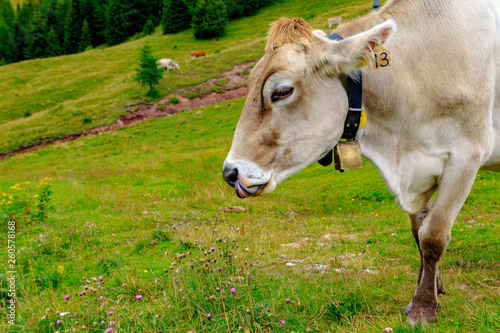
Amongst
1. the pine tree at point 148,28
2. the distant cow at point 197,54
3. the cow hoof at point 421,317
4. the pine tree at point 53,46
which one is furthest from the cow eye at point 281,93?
the pine tree at point 53,46

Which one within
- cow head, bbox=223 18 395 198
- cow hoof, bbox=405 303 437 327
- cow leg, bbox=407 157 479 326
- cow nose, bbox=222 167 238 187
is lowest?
cow hoof, bbox=405 303 437 327

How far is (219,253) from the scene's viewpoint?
171 inches

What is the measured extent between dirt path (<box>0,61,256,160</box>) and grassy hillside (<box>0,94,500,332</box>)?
Result: 15695 millimetres

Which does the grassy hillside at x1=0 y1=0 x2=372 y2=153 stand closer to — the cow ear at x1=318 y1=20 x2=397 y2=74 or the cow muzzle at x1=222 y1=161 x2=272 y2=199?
the cow muzzle at x1=222 y1=161 x2=272 y2=199

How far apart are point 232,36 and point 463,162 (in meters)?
55.6

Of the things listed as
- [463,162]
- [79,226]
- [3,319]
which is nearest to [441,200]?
[463,162]

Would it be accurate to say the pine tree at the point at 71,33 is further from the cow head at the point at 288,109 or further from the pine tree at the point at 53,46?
the cow head at the point at 288,109

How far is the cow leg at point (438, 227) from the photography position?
3447mm

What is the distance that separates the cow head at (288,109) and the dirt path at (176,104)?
2944 cm

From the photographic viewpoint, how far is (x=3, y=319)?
4359 millimetres

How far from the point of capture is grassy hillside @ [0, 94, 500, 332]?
3.62 m

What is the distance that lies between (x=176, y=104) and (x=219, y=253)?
30477 mm

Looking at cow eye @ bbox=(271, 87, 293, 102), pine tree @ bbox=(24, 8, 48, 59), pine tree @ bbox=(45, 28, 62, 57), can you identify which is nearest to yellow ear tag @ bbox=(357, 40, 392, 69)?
cow eye @ bbox=(271, 87, 293, 102)

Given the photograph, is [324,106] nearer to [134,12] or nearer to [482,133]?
[482,133]
